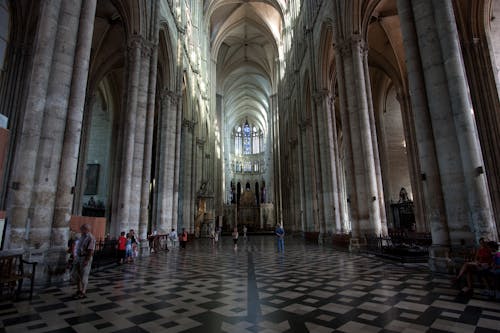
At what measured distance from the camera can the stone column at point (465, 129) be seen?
6.55 metres

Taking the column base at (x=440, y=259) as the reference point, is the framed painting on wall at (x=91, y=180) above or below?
above

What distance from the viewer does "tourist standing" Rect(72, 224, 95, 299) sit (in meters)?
5.25

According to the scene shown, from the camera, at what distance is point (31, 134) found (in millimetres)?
6684

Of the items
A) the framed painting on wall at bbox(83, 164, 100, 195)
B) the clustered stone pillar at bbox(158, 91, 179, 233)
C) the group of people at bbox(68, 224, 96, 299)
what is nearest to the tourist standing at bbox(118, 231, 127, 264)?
the group of people at bbox(68, 224, 96, 299)

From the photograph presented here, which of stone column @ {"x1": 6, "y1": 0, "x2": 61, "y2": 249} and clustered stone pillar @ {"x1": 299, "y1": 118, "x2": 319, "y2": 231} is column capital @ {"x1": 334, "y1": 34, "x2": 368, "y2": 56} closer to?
clustered stone pillar @ {"x1": 299, "y1": 118, "x2": 319, "y2": 231}

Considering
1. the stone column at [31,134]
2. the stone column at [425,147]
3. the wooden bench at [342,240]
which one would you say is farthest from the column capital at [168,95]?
the stone column at [425,147]

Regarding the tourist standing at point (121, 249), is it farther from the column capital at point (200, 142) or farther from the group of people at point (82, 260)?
the column capital at point (200, 142)

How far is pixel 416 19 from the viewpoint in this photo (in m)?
8.23

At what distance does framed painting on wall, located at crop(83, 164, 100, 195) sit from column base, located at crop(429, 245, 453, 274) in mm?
26389

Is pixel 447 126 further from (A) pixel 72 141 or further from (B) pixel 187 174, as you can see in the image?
(B) pixel 187 174

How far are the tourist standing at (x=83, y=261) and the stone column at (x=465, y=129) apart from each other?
881 centimetres

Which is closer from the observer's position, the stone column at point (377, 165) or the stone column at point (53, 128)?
the stone column at point (53, 128)

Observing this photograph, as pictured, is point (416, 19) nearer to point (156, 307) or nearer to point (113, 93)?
point (156, 307)

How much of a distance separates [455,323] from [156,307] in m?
4.35
